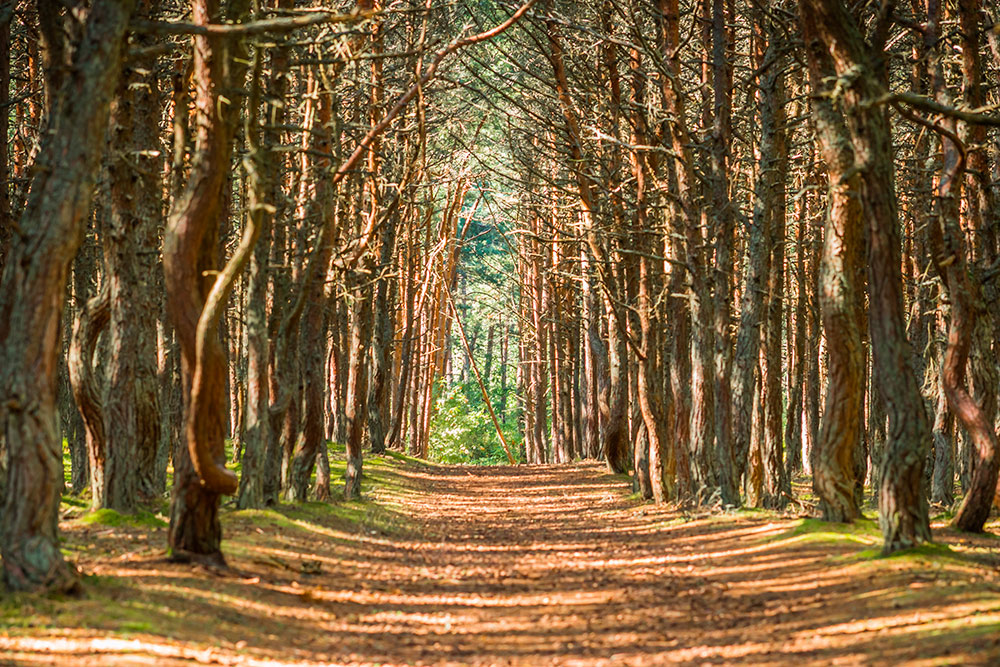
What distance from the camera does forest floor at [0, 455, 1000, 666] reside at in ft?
24.0

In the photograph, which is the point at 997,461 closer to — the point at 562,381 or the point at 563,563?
the point at 563,563

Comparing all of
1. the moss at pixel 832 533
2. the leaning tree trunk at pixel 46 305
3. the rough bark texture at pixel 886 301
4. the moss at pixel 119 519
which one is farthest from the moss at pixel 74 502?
the rough bark texture at pixel 886 301

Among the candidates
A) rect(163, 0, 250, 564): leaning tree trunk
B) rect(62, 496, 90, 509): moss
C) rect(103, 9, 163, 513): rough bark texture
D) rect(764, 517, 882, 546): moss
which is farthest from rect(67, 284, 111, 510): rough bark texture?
rect(764, 517, 882, 546): moss

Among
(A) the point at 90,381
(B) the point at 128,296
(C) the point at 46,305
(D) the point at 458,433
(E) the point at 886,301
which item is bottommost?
(D) the point at 458,433

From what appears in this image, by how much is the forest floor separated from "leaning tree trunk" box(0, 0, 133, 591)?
0.44 m

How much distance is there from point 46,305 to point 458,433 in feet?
143

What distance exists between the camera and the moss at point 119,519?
12414 mm

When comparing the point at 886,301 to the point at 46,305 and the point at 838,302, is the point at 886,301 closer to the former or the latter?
the point at 838,302

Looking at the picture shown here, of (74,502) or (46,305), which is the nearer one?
(46,305)

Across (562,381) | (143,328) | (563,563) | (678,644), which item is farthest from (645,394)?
(562,381)

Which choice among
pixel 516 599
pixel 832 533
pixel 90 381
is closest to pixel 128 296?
pixel 90 381

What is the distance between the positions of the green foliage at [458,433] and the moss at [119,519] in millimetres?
36804

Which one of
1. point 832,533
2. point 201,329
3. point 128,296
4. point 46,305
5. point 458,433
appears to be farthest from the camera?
point 458,433

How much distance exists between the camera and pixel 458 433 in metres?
51.0
